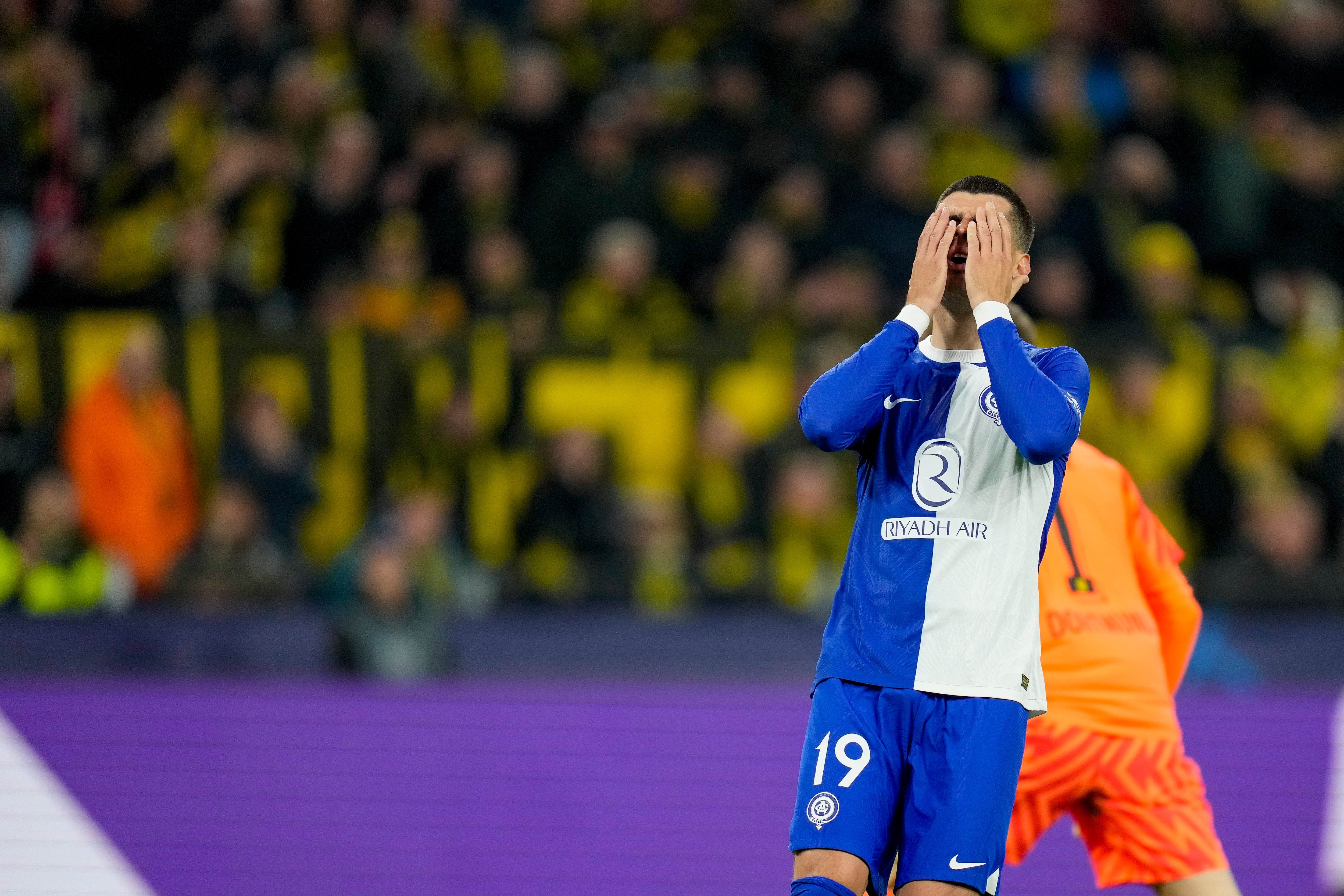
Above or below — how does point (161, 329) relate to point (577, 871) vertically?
above

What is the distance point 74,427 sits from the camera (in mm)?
7410

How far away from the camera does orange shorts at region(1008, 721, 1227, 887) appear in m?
4.41

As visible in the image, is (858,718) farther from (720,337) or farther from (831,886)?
(720,337)

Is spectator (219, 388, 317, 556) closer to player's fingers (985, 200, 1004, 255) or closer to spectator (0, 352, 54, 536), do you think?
spectator (0, 352, 54, 536)

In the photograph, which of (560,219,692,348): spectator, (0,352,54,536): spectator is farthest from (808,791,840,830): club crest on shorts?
(0,352,54,536): spectator

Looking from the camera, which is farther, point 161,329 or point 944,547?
point 161,329

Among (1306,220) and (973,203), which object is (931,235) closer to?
(973,203)

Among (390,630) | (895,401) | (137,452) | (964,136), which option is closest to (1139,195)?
(964,136)

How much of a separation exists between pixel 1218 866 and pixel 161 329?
5302 mm

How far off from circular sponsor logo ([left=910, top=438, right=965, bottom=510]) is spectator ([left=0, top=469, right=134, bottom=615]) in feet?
14.0

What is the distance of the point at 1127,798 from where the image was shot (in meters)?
4.46

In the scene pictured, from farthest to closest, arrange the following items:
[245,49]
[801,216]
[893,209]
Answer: [245,49] → [893,209] → [801,216]

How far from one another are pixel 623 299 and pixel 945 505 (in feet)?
15.5

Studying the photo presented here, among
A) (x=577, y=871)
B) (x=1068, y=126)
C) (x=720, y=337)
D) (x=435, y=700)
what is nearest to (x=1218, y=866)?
(x=577, y=871)
